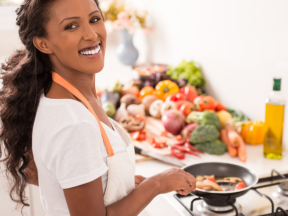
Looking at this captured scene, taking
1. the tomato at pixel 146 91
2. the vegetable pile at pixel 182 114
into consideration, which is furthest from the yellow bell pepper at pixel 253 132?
the tomato at pixel 146 91

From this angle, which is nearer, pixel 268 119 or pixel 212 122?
pixel 268 119

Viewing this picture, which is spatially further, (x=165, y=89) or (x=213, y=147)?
(x=165, y=89)

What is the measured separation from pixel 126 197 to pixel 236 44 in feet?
4.16

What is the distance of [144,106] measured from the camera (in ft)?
6.56

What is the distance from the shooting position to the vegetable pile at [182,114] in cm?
145

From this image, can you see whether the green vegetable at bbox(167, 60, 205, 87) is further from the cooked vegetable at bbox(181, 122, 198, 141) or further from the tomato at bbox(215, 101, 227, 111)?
the cooked vegetable at bbox(181, 122, 198, 141)

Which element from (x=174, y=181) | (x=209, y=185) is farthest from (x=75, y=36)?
(x=209, y=185)

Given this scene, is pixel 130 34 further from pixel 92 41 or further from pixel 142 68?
pixel 92 41

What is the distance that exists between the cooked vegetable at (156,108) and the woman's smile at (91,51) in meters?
1.22

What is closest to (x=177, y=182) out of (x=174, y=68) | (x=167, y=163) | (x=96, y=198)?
(x=96, y=198)

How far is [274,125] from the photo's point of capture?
52.2 inches

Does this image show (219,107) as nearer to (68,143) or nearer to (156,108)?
(156,108)

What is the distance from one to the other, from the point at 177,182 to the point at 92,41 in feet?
1.42

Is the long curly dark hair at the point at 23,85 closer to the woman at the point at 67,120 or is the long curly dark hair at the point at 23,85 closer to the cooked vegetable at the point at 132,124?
the woman at the point at 67,120
